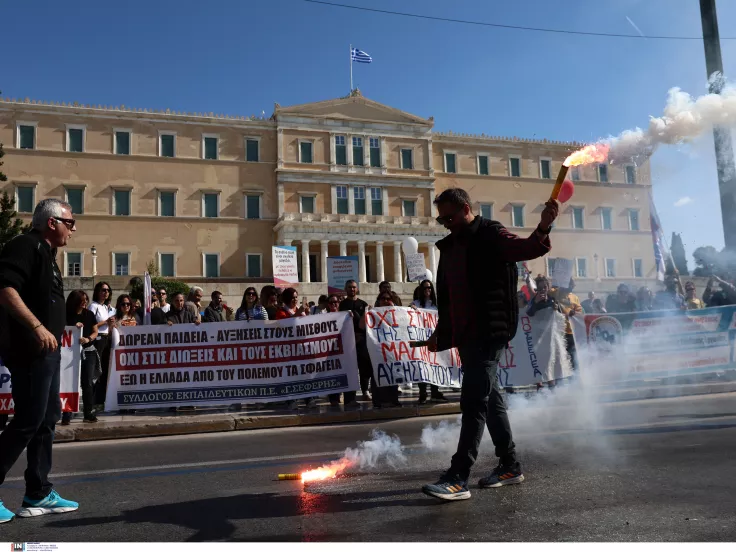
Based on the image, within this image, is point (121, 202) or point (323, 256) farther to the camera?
point (323, 256)

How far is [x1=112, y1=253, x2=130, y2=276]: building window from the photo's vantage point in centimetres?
4425

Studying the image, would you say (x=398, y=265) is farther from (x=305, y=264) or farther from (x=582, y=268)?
(x=582, y=268)

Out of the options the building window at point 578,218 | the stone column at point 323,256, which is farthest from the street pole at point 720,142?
the building window at point 578,218

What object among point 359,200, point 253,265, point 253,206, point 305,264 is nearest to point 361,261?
point 305,264

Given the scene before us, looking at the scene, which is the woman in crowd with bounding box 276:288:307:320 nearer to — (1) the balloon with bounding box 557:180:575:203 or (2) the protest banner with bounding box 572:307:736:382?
(2) the protest banner with bounding box 572:307:736:382

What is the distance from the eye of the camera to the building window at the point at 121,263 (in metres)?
44.2

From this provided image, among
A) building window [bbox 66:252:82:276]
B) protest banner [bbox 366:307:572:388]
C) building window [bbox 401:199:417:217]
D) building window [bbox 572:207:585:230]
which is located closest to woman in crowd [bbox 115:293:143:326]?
protest banner [bbox 366:307:572:388]

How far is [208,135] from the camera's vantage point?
47.8 m

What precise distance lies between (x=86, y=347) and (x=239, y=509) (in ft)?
18.2

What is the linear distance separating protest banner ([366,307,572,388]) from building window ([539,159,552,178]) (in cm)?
4849

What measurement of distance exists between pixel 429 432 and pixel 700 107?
5.23m

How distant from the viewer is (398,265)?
50.0m

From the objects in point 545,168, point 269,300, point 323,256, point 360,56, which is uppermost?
point 360,56
